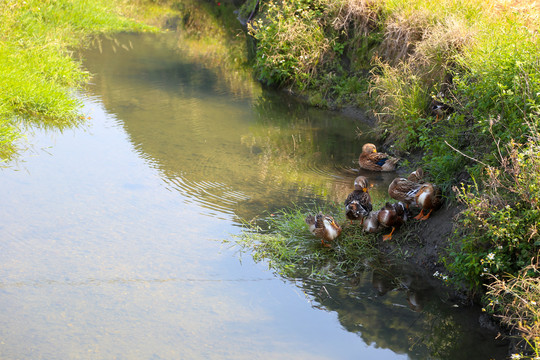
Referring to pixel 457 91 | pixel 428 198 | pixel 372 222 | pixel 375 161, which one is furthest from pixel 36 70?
pixel 428 198

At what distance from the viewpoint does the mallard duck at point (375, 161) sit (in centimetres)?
885

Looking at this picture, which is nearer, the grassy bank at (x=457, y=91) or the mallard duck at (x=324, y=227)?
the grassy bank at (x=457, y=91)

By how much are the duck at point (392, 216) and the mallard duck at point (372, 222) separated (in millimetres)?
48

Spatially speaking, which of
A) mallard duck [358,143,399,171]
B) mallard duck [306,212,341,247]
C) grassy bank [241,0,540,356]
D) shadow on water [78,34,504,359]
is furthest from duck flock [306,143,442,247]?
mallard duck [358,143,399,171]

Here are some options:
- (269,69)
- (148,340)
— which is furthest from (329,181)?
(269,69)

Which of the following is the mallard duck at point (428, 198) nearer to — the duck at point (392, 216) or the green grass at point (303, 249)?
the duck at point (392, 216)

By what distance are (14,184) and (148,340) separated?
13.4 feet

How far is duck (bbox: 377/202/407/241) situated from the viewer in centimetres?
650

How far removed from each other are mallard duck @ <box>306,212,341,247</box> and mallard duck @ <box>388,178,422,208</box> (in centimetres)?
91

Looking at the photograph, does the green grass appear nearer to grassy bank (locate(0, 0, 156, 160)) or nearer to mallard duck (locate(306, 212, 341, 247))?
mallard duck (locate(306, 212, 341, 247))

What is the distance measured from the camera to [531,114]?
5.44m

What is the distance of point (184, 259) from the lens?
21.4 ft

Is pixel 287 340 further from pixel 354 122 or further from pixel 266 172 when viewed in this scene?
pixel 354 122

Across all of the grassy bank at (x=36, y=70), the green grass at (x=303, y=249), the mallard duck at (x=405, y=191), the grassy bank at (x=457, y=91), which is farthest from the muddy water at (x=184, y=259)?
the mallard duck at (x=405, y=191)
